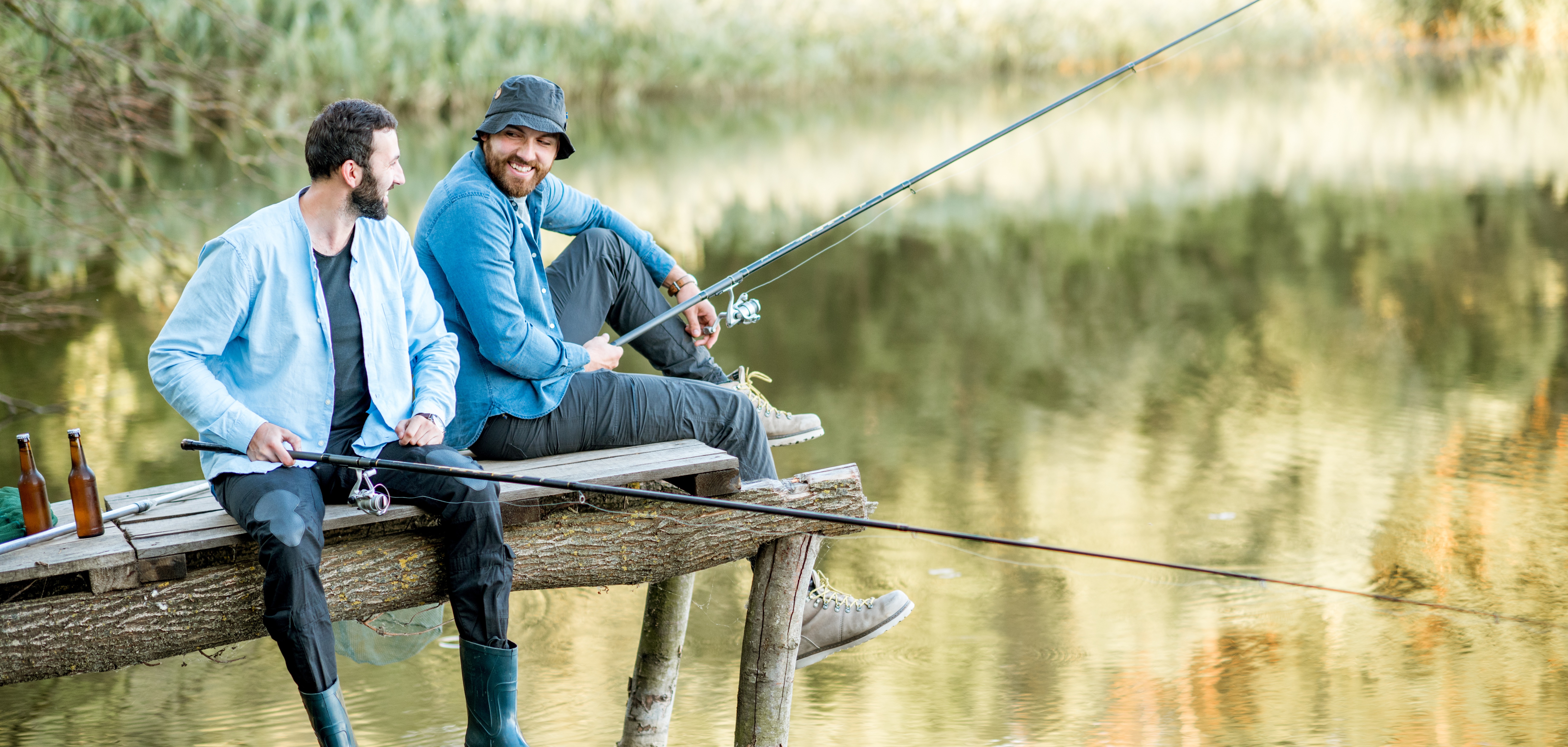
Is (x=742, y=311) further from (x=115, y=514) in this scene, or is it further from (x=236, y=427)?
(x=115, y=514)

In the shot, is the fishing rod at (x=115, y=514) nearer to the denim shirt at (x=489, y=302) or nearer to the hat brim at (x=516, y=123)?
the denim shirt at (x=489, y=302)

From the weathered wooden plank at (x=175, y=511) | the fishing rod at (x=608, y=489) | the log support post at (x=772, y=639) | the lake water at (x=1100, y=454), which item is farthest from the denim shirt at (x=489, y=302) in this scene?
the lake water at (x=1100, y=454)

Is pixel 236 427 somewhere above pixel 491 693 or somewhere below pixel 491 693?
above

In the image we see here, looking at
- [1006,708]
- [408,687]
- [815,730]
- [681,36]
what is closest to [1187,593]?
[1006,708]

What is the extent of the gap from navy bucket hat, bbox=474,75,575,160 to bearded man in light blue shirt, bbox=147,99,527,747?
0.27m

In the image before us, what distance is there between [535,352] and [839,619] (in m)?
0.91

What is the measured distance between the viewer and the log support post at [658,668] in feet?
10.8

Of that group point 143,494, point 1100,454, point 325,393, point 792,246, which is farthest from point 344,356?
point 1100,454

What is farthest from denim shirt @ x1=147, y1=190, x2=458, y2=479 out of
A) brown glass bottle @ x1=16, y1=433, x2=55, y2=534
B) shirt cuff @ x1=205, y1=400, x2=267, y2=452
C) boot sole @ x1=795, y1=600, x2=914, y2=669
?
boot sole @ x1=795, y1=600, x2=914, y2=669

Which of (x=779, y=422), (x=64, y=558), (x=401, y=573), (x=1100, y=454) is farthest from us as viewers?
(x=1100, y=454)

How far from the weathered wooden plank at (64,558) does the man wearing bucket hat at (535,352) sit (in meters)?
0.68

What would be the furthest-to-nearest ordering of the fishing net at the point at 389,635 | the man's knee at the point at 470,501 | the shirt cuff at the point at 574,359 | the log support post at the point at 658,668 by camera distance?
the log support post at the point at 658,668
the fishing net at the point at 389,635
the shirt cuff at the point at 574,359
the man's knee at the point at 470,501

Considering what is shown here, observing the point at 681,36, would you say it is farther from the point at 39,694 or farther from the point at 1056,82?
the point at 39,694

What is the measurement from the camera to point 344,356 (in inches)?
104
